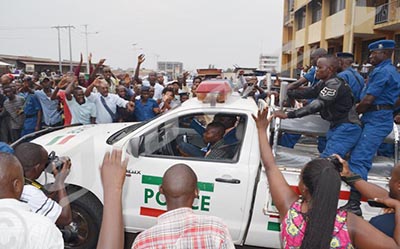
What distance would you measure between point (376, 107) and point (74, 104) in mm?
3877

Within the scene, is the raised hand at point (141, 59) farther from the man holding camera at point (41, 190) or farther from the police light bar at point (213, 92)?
the man holding camera at point (41, 190)

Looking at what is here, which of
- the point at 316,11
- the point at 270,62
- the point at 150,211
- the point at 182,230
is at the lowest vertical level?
the point at 150,211

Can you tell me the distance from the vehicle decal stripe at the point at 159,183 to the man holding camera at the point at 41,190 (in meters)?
0.83

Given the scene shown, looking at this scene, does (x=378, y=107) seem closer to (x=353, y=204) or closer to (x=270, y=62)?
(x=353, y=204)

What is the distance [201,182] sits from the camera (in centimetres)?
287

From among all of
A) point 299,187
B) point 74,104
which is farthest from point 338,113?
point 74,104

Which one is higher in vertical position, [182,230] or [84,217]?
[182,230]

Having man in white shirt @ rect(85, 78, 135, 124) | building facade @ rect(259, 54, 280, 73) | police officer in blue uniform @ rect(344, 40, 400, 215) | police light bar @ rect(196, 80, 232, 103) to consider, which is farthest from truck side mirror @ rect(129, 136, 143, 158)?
building facade @ rect(259, 54, 280, 73)

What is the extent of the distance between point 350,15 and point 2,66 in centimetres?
1699

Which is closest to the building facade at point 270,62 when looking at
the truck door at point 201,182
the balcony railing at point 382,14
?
the truck door at point 201,182

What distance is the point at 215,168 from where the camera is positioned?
2879 millimetres

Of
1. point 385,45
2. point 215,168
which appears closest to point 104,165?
point 215,168

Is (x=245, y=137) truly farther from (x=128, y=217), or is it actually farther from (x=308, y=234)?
(x=308, y=234)

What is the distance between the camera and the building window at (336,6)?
1728 cm
